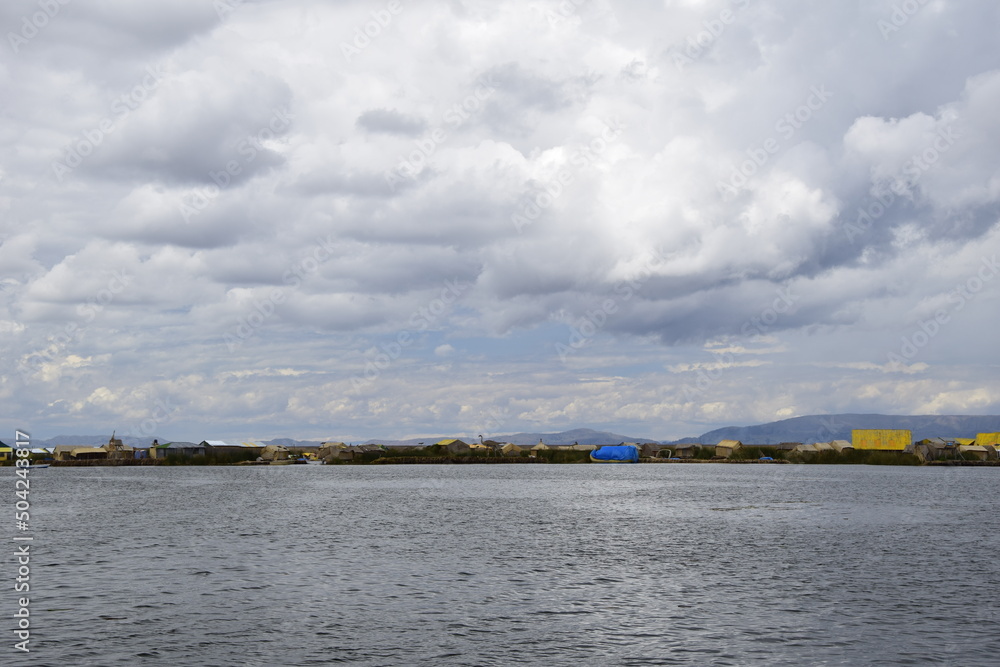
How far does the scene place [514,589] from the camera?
1697 inches

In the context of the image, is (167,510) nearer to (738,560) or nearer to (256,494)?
(256,494)

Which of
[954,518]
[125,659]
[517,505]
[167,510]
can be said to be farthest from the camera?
[517,505]


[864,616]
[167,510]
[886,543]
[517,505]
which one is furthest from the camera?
[517,505]

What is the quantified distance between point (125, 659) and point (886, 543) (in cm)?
5334

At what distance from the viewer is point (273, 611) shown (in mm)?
37656

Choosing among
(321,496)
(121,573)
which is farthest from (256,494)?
(121,573)

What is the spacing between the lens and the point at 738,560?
53875mm

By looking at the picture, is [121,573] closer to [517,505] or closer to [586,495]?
[517,505]

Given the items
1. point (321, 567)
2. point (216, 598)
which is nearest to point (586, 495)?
point (321, 567)

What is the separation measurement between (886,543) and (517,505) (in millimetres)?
47872

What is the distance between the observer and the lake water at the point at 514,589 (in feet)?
101

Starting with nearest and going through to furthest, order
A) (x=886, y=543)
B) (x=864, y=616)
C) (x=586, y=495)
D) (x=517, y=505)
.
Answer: (x=864, y=616), (x=886, y=543), (x=517, y=505), (x=586, y=495)

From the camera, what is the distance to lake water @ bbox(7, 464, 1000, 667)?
30906mm

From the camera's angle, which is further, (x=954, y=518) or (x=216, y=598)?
(x=954, y=518)
